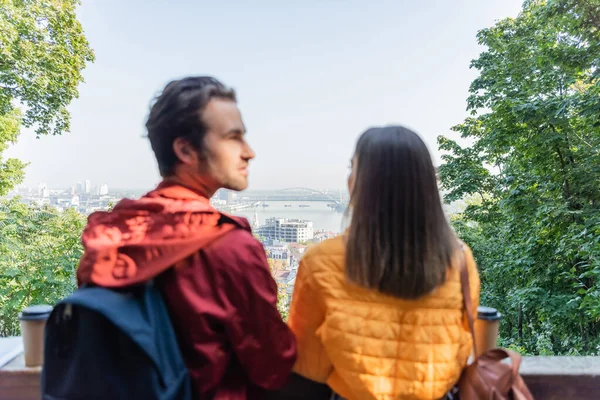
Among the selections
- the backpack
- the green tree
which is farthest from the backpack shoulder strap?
the green tree

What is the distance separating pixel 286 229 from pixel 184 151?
1641mm

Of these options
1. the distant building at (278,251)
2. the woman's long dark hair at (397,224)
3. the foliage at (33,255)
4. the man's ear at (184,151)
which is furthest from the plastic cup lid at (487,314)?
the foliage at (33,255)

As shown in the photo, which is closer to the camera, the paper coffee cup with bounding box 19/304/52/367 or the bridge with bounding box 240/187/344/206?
A: the paper coffee cup with bounding box 19/304/52/367

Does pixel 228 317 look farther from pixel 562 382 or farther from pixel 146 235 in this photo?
pixel 562 382

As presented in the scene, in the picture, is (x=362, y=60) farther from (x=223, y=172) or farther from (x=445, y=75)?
(x=223, y=172)

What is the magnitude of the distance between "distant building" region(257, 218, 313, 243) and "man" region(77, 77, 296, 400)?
1.35 meters

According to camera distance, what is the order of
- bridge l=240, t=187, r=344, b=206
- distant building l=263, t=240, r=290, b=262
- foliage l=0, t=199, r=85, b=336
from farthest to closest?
foliage l=0, t=199, r=85, b=336, bridge l=240, t=187, r=344, b=206, distant building l=263, t=240, r=290, b=262

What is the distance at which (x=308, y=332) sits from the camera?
79 centimetres

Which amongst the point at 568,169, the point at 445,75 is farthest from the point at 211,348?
the point at 445,75

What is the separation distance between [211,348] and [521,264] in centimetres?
604

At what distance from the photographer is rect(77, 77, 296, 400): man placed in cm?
61

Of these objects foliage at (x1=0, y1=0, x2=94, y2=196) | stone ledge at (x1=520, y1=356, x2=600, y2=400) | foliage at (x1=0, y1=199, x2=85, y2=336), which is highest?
foliage at (x1=0, y1=0, x2=94, y2=196)

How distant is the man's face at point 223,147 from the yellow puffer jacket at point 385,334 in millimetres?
227

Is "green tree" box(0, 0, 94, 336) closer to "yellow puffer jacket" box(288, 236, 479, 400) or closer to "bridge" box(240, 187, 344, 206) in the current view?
"bridge" box(240, 187, 344, 206)
